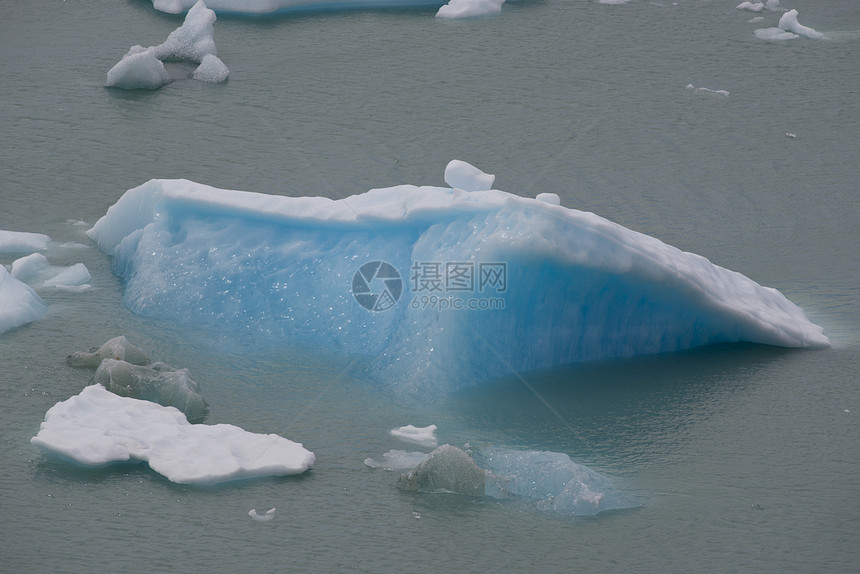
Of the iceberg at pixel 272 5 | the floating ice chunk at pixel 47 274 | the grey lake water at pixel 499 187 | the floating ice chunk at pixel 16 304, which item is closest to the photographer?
the grey lake water at pixel 499 187

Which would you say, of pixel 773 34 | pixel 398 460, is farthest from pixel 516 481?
pixel 773 34

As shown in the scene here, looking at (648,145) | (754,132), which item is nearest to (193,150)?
(648,145)

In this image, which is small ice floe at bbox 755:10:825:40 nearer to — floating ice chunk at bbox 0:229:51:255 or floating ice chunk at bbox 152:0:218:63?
floating ice chunk at bbox 152:0:218:63

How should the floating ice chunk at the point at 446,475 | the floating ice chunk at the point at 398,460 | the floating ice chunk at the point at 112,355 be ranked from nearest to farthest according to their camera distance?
the floating ice chunk at the point at 446,475
the floating ice chunk at the point at 398,460
the floating ice chunk at the point at 112,355

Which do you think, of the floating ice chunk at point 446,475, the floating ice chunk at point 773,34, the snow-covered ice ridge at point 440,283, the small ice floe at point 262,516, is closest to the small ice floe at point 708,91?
the floating ice chunk at point 773,34

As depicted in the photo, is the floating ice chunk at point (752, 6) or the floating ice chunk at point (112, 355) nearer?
the floating ice chunk at point (112, 355)

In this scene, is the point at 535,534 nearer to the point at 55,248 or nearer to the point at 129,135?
the point at 55,248

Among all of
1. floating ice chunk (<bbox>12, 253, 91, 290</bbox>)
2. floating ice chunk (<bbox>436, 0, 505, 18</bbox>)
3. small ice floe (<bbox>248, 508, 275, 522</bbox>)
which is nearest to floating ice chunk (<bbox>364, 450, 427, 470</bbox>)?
small ice floe (<bbox>248, 508, 275, 522</bbox>)

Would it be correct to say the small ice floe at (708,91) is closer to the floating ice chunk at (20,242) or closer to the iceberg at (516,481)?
the floating ice chunk at (20,242)
